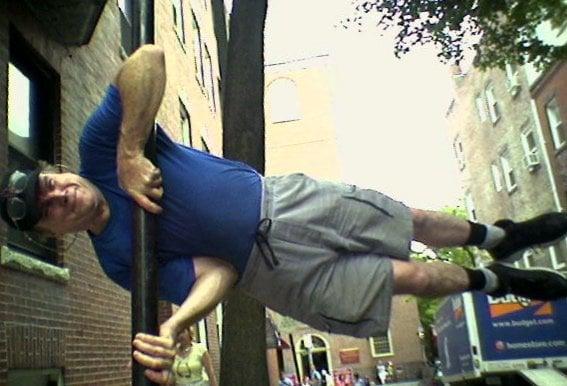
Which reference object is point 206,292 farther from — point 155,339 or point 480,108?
point 480,108

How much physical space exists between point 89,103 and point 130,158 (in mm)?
6907

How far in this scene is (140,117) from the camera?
2.51m

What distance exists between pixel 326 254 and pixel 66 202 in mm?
1126

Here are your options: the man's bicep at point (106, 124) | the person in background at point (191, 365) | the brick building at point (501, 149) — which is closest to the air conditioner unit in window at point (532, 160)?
the brick building at point (501, 149)

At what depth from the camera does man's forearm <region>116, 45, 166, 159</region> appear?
8.18ft

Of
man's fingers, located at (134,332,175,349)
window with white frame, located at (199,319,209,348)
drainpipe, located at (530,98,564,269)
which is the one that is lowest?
man's fingers, located at (134,332,175,349)

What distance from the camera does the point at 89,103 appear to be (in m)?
9.03

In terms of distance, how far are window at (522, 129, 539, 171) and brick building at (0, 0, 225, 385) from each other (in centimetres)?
1704

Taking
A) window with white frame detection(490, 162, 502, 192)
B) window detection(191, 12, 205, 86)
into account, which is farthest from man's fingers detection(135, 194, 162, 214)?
window with white frame detection(490, 162, 502, 192)

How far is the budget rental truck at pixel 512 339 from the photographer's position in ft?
30.3

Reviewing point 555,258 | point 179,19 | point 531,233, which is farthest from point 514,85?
point 531,233

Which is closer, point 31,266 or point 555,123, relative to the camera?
point 31,266

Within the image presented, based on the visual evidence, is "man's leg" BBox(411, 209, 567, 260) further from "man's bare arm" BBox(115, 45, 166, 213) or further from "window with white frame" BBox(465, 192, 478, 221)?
"window with white frame" BBox(465, 192, 478, 221)

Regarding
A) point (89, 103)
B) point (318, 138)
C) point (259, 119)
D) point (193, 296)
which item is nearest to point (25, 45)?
point (89, 103)
